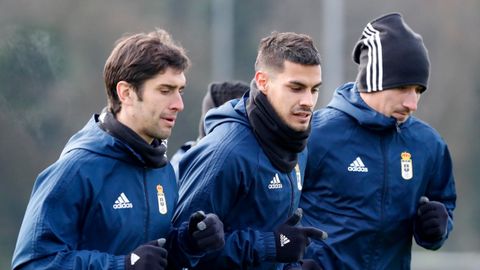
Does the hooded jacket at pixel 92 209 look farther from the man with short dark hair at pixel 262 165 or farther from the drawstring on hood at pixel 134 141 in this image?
the man with short dark hair at pixel 262 165

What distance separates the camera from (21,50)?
822 centimetres

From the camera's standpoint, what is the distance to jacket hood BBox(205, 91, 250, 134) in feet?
21.1

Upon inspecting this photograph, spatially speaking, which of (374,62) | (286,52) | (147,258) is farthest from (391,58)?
(147,258)

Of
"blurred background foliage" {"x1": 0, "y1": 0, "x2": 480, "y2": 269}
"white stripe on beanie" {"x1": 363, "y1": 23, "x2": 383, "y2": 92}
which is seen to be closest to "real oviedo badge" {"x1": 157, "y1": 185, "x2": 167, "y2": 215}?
"white stripe on beanie" {"x1": 363, "y1": 23, "x2": 383, "y2": 92}

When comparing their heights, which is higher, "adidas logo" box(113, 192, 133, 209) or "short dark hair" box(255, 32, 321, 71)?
"short dark hair" box(255, 32, 321, 71)

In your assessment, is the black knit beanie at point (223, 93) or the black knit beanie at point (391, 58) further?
the black knit beanie at point (223, 93)

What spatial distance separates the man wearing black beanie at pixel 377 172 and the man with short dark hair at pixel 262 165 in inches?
24.1

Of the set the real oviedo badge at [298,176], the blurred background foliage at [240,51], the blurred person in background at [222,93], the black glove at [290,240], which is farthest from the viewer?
the blurred background foliage at [240,51]

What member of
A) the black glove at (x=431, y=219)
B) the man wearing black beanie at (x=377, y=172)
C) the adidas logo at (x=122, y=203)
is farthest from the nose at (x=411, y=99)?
the adidas logo at (x=122, y=203)

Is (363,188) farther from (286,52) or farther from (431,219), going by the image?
(286,52)

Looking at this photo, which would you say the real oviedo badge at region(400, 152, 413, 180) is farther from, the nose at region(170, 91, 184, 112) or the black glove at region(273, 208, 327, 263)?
the nose at region(170, 91, 184, 112)

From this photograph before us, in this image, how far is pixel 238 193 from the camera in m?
6.19

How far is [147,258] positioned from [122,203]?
35 centimetres

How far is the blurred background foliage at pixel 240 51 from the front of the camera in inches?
535
